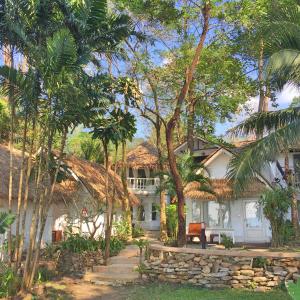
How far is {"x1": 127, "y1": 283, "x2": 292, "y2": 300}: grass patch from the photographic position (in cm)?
994

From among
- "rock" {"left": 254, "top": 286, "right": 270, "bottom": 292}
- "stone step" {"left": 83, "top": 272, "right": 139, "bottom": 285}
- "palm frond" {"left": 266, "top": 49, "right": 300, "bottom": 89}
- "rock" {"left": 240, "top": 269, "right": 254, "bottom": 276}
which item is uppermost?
"palm frond" {"left": 266, "top": 49, "right": 300, "bottom": 89}

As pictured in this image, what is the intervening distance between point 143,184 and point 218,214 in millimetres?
9860

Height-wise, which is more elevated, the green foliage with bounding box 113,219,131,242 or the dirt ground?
the green foliage with bounding box 113,219,131,242

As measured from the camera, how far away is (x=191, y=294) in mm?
10438

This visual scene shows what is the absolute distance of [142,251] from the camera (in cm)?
1388

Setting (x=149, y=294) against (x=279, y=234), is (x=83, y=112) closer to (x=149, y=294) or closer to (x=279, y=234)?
(x=149, y=294)

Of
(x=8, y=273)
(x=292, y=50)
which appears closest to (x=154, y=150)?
(x=292, y=50)

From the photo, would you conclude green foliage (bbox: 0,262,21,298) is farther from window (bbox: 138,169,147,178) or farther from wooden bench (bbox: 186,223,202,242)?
window (bbox: 138,169,147,178)

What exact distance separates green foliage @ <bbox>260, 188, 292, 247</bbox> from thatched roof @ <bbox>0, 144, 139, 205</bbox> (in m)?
6.12

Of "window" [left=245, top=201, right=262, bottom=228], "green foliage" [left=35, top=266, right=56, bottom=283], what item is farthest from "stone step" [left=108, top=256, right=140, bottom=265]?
"window" [left=245, top=201, right=262, bottom=228]

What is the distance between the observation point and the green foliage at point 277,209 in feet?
53.0

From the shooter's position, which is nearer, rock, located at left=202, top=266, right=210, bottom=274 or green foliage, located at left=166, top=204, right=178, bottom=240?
rock, located at left=202, top=266, right=210, bottom=274

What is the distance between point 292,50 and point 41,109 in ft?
24.2

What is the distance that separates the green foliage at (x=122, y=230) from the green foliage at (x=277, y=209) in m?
6.78
